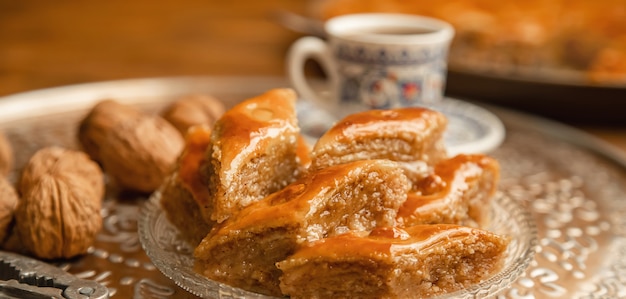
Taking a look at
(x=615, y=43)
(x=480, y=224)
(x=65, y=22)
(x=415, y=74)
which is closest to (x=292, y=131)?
(x=480, y=224)

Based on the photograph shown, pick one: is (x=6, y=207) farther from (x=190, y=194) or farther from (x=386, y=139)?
(x=386, y=139)

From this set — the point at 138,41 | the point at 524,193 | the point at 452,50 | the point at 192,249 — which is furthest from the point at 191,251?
the point at 138,41

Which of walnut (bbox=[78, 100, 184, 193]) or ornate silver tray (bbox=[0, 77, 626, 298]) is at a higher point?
walnut (bbox=[78, 100, 184, 193])

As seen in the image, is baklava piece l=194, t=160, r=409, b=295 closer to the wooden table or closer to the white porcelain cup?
the white porcelain cup

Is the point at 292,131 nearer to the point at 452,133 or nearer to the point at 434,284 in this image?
the point at 434,284

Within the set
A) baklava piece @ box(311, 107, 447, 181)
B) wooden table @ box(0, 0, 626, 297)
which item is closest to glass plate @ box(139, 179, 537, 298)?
baklava piece @ box(311, 107, 447, 181)

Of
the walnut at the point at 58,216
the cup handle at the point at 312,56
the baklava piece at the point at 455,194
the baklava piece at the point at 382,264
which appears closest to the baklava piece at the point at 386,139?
the baklava piece at the point at 455,194
